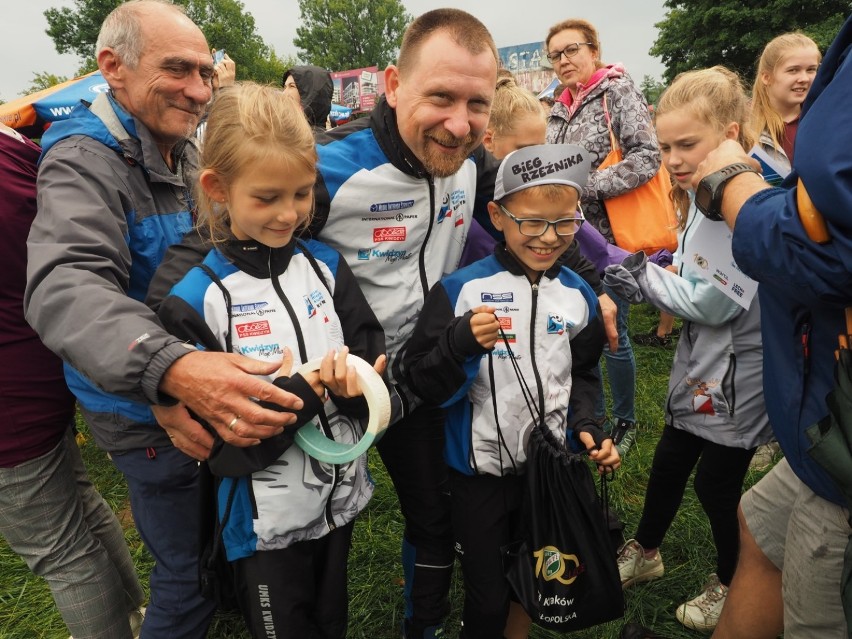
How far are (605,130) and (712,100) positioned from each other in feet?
5.30

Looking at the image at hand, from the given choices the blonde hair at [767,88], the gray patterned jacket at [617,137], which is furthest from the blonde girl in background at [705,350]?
the blonde hair at [767,88]

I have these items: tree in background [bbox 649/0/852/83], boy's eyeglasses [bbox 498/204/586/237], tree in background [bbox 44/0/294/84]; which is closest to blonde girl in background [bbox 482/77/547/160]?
boy's eyeglasses [bbox 498/204/586/237]

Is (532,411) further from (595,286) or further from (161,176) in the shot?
(161,176)

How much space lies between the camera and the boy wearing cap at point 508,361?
2004 millimetres

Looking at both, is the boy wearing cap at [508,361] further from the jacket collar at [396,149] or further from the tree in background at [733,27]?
the tree in background at [733,27]

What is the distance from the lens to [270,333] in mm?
1713

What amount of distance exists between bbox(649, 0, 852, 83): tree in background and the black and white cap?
22.4 metres

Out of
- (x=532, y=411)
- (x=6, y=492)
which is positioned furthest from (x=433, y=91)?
(x=6, y=492)

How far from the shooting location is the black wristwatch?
157cm

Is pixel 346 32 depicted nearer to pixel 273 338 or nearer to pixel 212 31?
pixel 212 31

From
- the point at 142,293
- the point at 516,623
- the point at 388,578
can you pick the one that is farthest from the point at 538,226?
the point at 388,578

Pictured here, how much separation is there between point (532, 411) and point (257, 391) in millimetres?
962

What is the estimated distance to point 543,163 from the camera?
1991 mm

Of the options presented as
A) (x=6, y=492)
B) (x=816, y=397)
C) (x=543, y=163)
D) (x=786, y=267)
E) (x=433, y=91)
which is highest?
(x=433, y=91)
